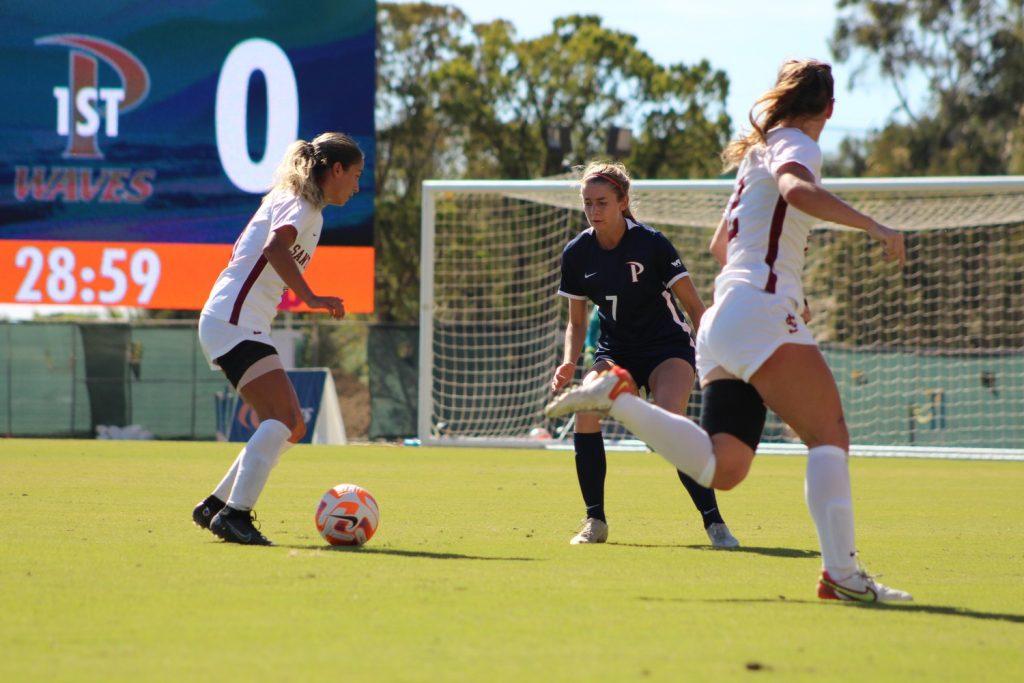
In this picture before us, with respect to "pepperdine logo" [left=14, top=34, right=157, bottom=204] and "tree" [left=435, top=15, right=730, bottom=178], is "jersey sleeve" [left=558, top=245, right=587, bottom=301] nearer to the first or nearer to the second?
"pepperdine logo" [left=14, top=34, right=157, bottom=204]

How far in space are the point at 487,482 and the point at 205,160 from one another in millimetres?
12458

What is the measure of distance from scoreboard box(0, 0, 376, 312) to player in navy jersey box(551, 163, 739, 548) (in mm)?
14699

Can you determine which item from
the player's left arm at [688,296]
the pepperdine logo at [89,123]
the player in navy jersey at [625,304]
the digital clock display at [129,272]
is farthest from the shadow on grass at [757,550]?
the pepperdine logo at [89,123]

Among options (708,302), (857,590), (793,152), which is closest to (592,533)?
(857,590)

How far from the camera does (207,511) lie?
7.50 meters

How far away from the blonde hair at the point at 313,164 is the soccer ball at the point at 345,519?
150 centimetres

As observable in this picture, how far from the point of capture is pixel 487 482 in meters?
12.6

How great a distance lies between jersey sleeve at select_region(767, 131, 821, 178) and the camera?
5.35 meters

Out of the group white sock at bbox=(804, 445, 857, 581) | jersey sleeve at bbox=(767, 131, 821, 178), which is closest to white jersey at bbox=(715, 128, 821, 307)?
jersey sleeve at bbox=(767, 131, 821, 178)

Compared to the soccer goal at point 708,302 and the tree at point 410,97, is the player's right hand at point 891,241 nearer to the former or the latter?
the soccer goal at point 708,302

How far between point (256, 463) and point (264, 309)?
0.83 metres

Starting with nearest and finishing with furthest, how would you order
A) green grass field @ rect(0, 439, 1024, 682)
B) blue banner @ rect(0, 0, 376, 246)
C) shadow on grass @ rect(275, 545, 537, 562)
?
green grass field @ rect(0, 439, 1024, 682) → shadow on grass @ rect(275, 545, 537, 562) → blue banner @ rect(0, 0, 376, 246)

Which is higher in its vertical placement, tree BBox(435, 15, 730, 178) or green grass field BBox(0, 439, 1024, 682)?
tree BBox(435, 15, 730, 178)

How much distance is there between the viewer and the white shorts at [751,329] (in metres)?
5.39
